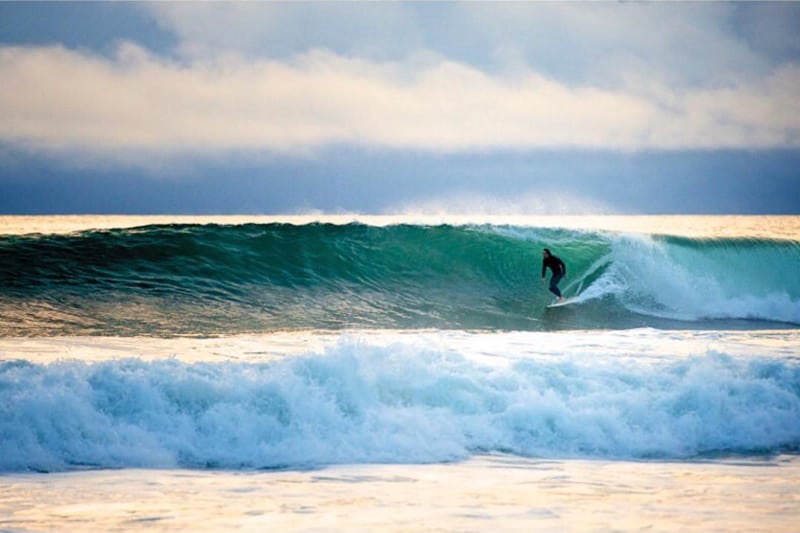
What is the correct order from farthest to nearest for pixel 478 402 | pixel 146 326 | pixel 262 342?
pixel 146 326 → pixel 262 342 → pixel 478 402

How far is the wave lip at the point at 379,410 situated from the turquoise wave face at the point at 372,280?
5.15 meters

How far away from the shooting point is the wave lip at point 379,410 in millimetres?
7000

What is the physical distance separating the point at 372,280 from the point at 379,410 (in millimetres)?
11242

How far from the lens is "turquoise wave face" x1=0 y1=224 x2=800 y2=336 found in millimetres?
15125

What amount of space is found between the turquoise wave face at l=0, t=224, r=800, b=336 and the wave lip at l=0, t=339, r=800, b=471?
5.15 metres

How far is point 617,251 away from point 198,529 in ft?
56.9

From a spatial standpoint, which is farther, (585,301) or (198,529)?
(585,301)

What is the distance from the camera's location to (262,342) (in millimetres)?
11344

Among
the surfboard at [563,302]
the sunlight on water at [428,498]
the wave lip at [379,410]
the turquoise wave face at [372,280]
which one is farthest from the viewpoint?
the surfboard at [563,302]

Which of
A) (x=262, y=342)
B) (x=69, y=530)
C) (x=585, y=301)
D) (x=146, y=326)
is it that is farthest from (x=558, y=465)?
(x=585, y=301)

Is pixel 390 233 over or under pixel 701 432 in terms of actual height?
over

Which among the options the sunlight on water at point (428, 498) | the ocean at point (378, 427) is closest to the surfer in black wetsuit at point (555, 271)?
the ocean at point (378, 427)

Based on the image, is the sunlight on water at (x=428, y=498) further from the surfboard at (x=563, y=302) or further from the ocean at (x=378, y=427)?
the surfboard at (x=563, y=302)

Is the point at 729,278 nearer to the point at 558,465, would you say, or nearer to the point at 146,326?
the point at 146,326
